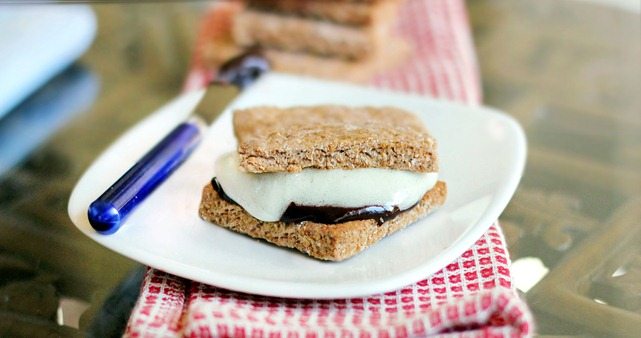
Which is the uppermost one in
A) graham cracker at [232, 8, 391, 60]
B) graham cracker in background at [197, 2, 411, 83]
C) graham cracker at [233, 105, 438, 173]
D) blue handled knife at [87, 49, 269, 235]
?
graham cracker at [233, 105, 438, 173]

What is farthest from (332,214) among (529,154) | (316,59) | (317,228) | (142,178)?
(316,59)

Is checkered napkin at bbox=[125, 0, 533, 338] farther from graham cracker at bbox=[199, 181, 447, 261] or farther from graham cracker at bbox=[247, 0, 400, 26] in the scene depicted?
graham cracker at bbox=[247, 0, 400, 26]

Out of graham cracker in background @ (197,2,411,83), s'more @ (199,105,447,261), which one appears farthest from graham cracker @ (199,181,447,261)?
graham cracker in background @ (197,2,411,83)

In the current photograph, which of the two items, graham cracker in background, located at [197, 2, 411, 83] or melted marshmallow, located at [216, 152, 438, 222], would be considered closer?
melted marshmallow, located at [216, 152, 438, 222]

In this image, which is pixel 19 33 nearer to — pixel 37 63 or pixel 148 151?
pixel 37 63

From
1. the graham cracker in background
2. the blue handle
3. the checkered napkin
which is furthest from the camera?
the graham cracker in background

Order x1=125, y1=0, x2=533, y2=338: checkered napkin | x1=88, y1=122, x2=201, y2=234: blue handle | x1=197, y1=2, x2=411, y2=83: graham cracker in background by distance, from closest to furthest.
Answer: x1=125, y1=0, x2=533, y2=338: checkered napkin, x1=88, y1=122, x2=201, y2=234: blue handle, x1=197, y1=2, x2=411, y2=83: graham cracker in background

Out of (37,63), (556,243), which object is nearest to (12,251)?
(37,63)

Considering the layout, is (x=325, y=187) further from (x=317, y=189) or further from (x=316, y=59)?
(x=316, y=59)
